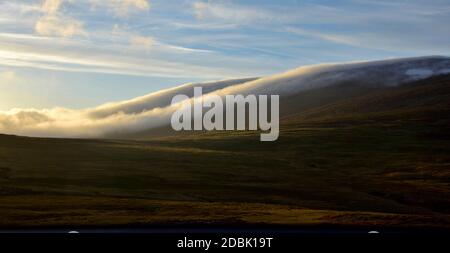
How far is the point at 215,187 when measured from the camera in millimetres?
129875

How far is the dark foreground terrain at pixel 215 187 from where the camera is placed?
89750 millimetres

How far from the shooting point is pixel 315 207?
353ft

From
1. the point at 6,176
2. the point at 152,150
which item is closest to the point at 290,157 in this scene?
the point at 152,150

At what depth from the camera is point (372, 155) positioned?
639 feet

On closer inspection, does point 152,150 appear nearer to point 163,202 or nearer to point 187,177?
point 187,177

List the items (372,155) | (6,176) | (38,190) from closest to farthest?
(38,190) < (6,176) < (372,155)

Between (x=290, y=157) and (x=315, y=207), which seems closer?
(x=315, y=207)

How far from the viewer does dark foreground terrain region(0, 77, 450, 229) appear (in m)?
89.8

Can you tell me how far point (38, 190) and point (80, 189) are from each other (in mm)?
6757

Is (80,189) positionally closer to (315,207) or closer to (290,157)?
(315,207)
